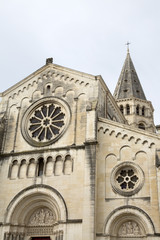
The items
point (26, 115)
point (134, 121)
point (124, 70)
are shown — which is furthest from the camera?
point (124, 70)

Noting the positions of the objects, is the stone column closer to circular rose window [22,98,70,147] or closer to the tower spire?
circular rose window [22,98,70,147]

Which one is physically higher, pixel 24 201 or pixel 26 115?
pixel 26 115

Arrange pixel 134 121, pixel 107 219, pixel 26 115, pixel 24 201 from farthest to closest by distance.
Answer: pixel 134 121, pixel 26 115, pixel 24 201, pixel 107 219

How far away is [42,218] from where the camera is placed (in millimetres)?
18781

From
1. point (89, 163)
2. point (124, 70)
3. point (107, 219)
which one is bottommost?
point (107, 219)

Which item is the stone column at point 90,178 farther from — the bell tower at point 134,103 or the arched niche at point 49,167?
the bell tower at point 134,103

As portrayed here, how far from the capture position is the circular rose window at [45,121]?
20.5 m

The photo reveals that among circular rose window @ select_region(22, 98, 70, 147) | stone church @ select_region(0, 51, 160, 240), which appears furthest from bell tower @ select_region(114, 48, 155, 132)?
circular rose window @ select_region(22, 98, 70, 147)

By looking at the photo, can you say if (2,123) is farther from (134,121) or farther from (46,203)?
(134,121)

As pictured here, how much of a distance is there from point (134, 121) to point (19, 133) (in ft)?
65.7

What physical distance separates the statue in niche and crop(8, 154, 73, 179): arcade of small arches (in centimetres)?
442

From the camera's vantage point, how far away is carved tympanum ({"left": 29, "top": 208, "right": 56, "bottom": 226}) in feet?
60.8

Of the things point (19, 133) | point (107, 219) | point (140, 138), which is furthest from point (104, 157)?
point (19, 133)

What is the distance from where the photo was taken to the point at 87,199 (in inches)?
661
